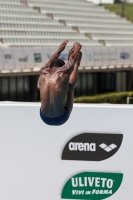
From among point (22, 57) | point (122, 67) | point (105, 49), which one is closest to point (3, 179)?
point (22, 57)

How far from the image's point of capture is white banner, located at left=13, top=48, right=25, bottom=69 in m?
35.9

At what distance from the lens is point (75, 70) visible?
892 centimetres

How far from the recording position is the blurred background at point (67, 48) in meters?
37.2

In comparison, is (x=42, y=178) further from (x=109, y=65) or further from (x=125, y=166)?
(x=109, y=65)

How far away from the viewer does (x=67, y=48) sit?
3962 cm

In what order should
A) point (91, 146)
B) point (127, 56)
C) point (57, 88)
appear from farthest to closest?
point (127, 56), point (91, 146), point (57, 88)

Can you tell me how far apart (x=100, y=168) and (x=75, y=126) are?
1.38 metres

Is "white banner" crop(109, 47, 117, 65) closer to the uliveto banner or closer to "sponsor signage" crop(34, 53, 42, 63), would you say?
the uliveto banner

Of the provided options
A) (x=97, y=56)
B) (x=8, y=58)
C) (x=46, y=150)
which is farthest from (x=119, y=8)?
(x=46, y=150)

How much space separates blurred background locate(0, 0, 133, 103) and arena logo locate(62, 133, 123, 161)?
1986 centimetres

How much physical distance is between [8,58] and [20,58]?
3.57ft

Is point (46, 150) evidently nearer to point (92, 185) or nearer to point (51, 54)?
point (92, 185)

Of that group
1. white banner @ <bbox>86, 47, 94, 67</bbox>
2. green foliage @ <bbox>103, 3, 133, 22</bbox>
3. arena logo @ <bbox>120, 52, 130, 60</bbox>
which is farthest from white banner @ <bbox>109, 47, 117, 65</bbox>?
green foliage @ <bbox>103, 3, 133, 22</bbox>

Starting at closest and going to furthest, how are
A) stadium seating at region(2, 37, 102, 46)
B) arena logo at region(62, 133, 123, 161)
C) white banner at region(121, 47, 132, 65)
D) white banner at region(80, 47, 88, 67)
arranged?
1. arena logo at region(62, 133, 123, 161)
2. stadium seating at region(2, 37, 102, 46)
3. white banner at region(80, 47, 88, 67)
4. white banner at region(121, 47, 132, 65)
